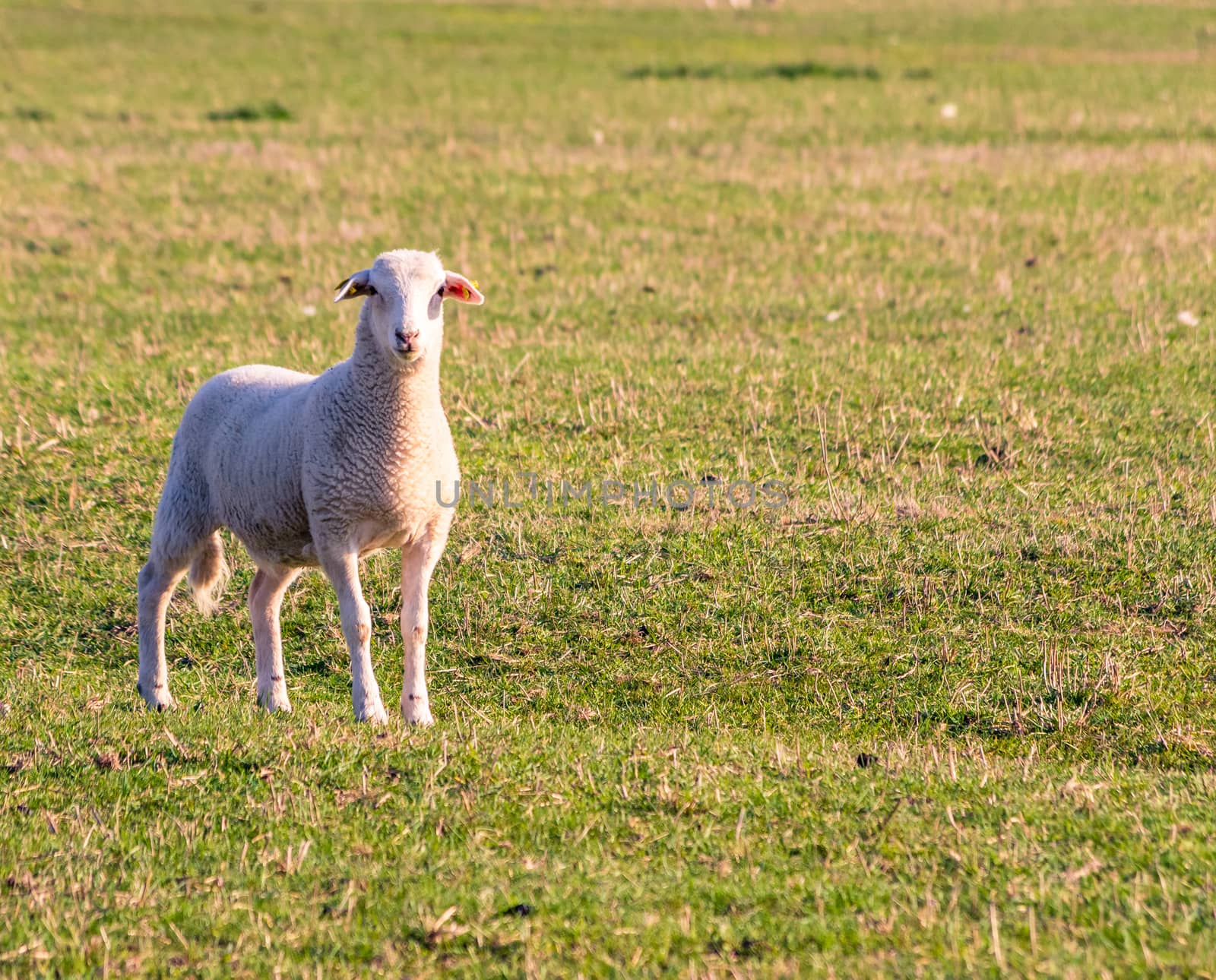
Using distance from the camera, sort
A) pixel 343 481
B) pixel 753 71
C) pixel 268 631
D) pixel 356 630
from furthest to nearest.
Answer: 1. pixel 753 71
2. pixel 268 631
3. pixel 356 630
4. pixel 343 481

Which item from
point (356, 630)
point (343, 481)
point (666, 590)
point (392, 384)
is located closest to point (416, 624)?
point (356, 630)

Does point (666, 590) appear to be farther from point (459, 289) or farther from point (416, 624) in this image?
point (459, 289)

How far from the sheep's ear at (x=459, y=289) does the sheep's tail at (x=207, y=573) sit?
2096mm

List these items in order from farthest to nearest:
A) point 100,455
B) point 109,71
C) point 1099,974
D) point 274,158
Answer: point 109,71
point 274,158
point 100,455
point 1099,974

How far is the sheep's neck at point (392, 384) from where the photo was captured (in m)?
6.77

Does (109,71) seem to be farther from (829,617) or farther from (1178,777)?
(1178,777)

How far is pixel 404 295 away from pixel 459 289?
0.43 metres

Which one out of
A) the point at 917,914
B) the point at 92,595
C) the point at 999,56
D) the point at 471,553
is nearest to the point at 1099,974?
the point at 917,914

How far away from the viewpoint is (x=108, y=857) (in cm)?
525

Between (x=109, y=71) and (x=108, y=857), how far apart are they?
29.4m

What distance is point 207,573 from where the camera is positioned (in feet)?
25.7

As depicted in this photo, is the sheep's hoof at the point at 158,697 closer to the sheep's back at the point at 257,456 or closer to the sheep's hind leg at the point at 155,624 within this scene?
the sheep's hind leg at the point at 155,624

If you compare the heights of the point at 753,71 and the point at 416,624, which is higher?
the point at 753,71

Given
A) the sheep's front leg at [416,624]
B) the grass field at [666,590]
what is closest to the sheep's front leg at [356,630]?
the sheep's front leg at [416,624]
